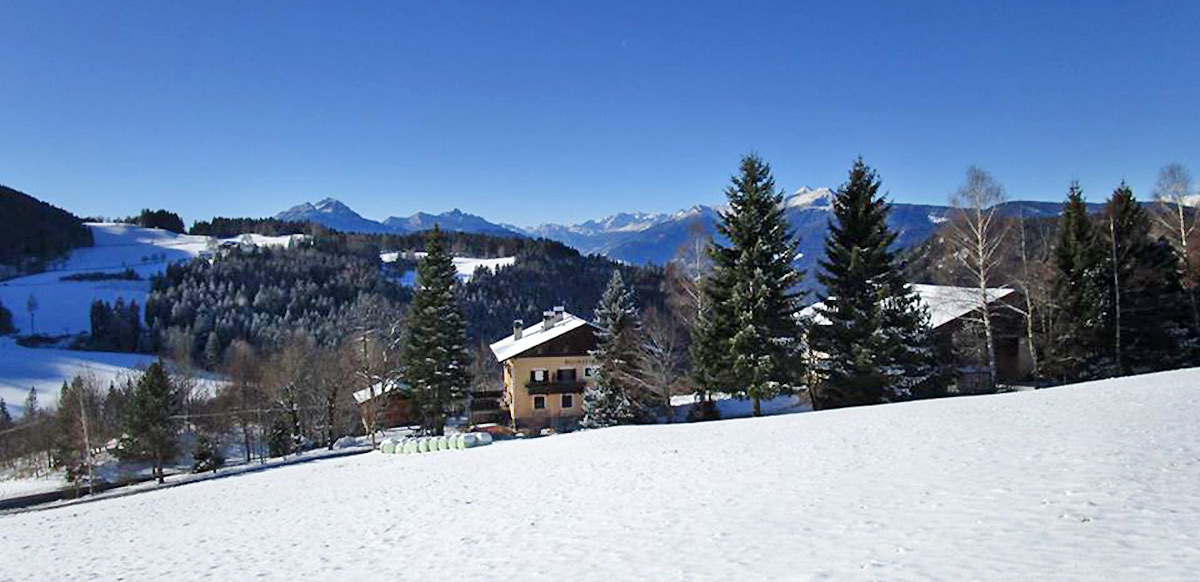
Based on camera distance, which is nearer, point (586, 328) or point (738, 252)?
point (738, 252)

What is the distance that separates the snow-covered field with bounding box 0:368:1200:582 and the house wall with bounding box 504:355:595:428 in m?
24.6

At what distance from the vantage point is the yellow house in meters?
47.6

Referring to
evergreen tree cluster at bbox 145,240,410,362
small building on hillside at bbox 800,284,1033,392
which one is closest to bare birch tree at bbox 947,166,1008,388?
small building on hillside at bbox 800,284,1033,392

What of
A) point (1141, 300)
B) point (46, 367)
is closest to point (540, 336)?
point (1141, 300)

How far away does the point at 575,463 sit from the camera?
20.1 metres

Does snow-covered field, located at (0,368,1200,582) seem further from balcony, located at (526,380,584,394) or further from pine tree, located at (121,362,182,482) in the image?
pine tree, located at (121,362,182,482)

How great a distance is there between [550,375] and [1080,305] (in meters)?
33.1

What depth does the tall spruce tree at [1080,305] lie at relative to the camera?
1257 inches

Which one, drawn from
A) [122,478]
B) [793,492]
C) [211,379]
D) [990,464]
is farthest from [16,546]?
[211,379]

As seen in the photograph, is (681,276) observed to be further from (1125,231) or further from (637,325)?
(1125,231)

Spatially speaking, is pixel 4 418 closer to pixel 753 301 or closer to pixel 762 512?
pixel 753 301

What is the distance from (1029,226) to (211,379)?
114m

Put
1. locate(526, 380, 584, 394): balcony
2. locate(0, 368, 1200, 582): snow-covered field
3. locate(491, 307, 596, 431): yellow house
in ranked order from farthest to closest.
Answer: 1. locate(491, 307, 596, 431): yellow house
2. locate(526, 380, 584, 394): balcony
3. locate(0, 368, 1200, 582): snow-covered field

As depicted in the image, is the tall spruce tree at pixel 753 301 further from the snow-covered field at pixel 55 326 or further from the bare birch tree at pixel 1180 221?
the snow-covered field at pixel 55 326
